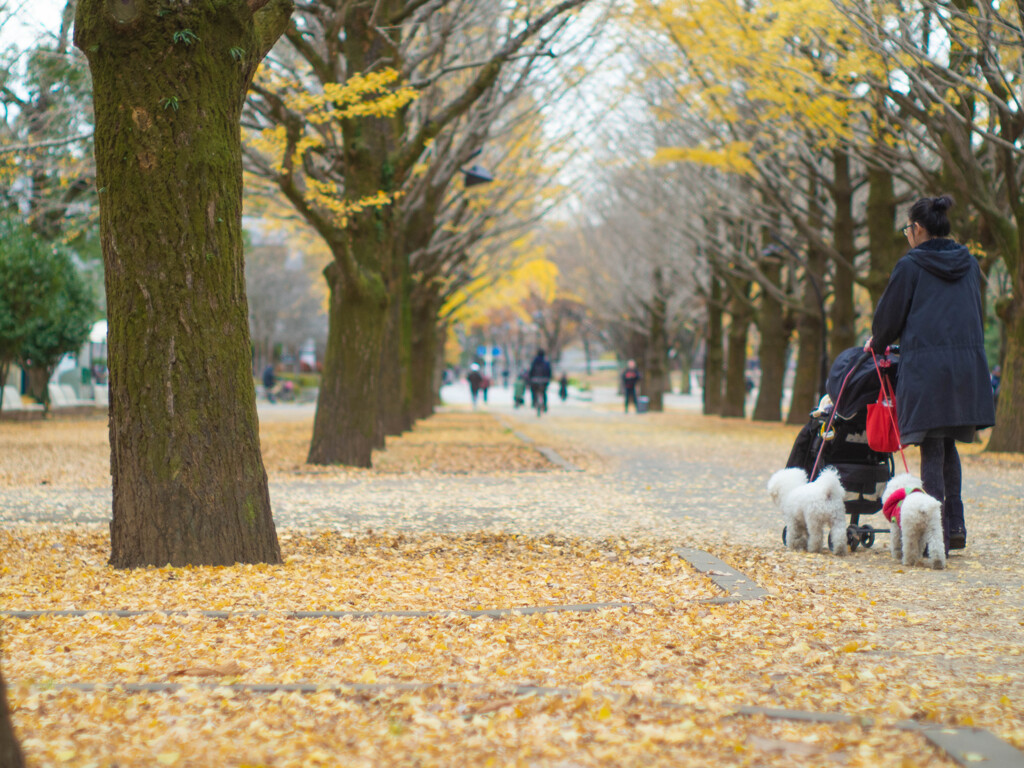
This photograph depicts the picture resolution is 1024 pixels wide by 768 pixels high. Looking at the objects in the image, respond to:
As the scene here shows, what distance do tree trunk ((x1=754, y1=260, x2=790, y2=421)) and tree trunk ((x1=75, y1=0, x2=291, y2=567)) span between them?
21.5 m

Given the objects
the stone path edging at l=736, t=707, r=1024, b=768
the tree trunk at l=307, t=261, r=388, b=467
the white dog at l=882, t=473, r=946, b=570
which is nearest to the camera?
the stone path edging at l=736, t=707, r=1024, b=768

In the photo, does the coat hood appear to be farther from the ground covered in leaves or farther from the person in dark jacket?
the ground covered in leaves

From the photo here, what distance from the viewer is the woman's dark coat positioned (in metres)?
5.80

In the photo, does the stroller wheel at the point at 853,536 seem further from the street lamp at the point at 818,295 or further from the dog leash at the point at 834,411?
the street lamp at the point at 818,295

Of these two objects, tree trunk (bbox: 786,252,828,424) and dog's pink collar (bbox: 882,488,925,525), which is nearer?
dog's pink collar (bbox: 882,488,925,525)

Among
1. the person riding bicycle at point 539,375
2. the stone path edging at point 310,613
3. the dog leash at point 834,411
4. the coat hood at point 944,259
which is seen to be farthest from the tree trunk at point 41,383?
the coat hood at point 944,259

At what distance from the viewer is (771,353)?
25.7 meters

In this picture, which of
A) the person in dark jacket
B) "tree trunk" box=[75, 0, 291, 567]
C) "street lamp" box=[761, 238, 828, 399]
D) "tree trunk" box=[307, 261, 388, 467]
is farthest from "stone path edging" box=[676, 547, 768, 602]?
"street lamp" box=[761, 238, 828, 399]

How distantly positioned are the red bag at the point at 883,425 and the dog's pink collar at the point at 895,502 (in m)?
0.35

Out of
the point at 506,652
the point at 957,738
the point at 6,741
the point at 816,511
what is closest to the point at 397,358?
the point at 816,511

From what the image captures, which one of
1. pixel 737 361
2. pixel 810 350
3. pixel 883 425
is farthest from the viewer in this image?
pixel 737 361

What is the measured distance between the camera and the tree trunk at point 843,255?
64.9ft

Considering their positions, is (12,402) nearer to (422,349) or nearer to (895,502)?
(422,349)

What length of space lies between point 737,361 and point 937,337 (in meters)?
23.7
